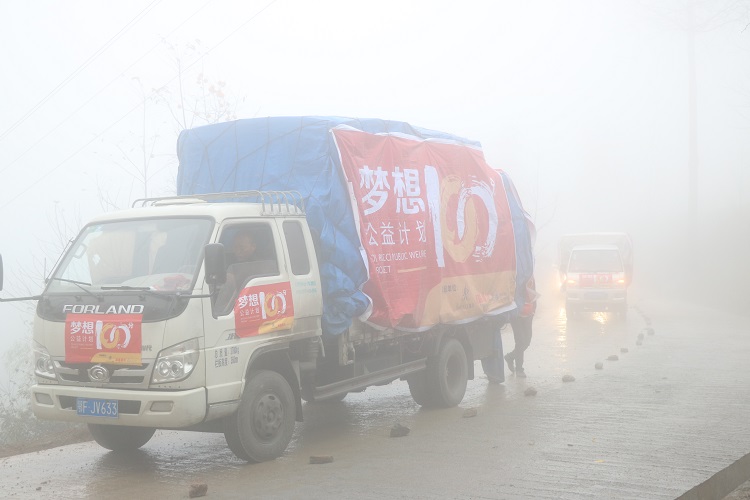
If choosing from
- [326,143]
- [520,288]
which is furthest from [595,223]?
[326,143]

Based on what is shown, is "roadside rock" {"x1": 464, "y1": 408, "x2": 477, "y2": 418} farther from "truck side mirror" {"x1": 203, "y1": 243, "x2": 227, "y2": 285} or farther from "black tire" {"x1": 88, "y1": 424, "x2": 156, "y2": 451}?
"truck side mirror" {"x1": 203, "y1": 243, "x2": 227, "y2": 285}

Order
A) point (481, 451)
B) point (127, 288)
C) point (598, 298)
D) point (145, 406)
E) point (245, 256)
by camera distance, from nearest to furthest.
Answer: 1. point (145, 406)
2. point (127, 288)
3. point (245, 256)
4. point (481, 451)
5. point (598, 298)

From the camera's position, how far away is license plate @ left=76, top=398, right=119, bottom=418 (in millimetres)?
6449

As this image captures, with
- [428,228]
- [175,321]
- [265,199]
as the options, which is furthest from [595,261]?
[175,321]

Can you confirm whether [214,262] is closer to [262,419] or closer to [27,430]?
[262,419]

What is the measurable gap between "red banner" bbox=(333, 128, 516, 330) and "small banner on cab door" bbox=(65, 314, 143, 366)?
2566 millimetres

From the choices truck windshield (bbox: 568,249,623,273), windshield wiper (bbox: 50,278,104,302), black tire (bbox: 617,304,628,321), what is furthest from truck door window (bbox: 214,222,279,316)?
truck windshield (bbox: 568,249,623,273)

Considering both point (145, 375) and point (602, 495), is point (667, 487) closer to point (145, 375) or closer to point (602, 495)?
point (602, 495)

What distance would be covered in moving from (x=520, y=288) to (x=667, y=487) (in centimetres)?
608

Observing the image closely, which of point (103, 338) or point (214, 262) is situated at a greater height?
point (214, 262)

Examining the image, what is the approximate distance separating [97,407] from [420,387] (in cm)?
438

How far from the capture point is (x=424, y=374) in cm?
987

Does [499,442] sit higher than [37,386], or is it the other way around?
[37,386]

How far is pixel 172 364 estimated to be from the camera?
6.37 m
